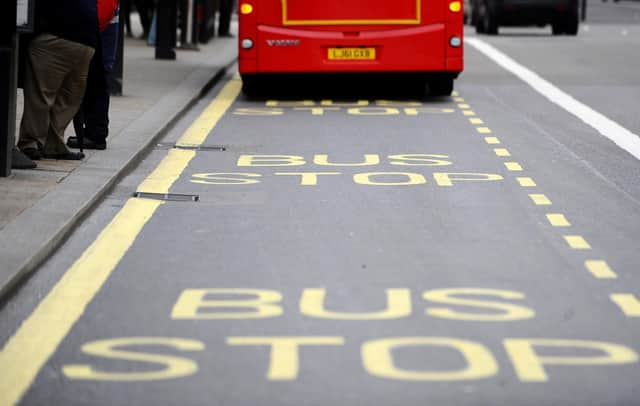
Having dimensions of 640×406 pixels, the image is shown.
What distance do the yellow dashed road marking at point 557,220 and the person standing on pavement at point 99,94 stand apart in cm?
396

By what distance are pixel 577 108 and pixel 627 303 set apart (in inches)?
445

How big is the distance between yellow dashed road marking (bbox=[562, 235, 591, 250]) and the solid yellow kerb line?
235 cm

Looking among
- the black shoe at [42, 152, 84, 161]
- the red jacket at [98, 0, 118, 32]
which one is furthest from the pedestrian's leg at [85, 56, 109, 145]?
the black shoe at [42, 152, 84, 161]

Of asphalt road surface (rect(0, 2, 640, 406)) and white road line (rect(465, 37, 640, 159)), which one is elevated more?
asphalt road surface (rect(0, 2, 640, 406))

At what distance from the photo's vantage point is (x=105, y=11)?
1308cm

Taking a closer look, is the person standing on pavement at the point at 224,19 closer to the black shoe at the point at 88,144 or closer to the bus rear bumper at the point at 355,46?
the bus rear bumper at the point at 355,46

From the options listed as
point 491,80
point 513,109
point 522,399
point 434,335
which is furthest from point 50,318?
point 491,80

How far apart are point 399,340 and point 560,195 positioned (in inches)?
188

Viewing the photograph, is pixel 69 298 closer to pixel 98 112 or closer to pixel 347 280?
pixel 347 280

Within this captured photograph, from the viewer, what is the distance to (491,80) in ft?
77.2

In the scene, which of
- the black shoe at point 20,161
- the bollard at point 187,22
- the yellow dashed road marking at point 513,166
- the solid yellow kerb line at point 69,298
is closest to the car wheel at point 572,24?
the bollard at point 187,22

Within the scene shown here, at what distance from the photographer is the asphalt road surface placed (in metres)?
6.36

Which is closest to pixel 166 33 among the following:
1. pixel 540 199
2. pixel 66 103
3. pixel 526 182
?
pixel 66 103

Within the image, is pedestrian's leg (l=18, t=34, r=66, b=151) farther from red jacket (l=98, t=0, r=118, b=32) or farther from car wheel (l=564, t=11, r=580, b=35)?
car wheel (l=564, t=11, r=580, b=35)
